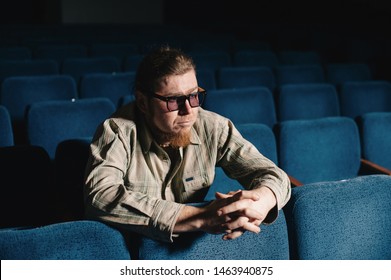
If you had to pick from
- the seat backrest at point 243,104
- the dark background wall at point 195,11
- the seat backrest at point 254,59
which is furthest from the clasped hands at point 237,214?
the dark background wall at point 195,11

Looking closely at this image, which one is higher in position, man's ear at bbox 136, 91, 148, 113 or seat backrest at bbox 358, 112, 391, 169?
man's ear at bbox 136, 91, 148, 113

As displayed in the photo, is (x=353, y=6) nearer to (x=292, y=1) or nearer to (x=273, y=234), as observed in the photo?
(x=292, y=1)

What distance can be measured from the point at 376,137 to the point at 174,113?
88 centimetres

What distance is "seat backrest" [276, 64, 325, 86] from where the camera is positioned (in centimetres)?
232

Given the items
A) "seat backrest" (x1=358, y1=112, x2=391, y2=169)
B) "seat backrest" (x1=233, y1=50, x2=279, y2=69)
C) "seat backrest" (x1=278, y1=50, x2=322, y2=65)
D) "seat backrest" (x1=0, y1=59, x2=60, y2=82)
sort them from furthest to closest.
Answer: "seat backrest" (x1=278, y1=50, x2=322, y2=65)
"seat backrest" (x1=233, y1=50, x2=279, y2=69)
"seat backrest" (x1=0, y1=59, x2=60, y2=82)
"seat backrest" (x1=358, y1=112, x2=391, y2=169)

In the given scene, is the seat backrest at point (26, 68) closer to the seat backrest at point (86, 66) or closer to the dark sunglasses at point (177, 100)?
the seat backrest at point (86, 66)

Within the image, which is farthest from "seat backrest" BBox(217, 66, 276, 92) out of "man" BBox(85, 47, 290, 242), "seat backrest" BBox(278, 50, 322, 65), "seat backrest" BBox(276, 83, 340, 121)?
"man" BBox(85, 47, 290, 242)

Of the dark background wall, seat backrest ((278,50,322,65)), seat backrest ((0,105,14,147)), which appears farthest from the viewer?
the dark background wall

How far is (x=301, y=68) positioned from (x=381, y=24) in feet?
7.08

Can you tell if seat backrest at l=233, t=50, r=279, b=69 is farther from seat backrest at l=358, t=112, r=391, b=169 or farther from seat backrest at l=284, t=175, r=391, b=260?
seat backrest at l=284, t=175, r=391, b=260

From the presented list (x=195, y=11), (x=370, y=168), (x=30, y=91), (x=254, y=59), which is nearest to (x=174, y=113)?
(x=370, y=168)

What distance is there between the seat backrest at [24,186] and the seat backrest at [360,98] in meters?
1.33

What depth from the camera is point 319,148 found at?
1.38 meters

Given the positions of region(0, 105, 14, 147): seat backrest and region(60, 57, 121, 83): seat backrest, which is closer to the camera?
region(0, 105, 14, 147): seat backrest
